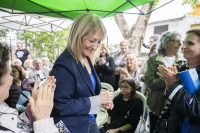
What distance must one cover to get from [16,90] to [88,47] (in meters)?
1.87

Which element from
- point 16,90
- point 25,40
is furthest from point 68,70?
point 25,40

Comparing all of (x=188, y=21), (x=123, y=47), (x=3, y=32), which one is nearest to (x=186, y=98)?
(x=123, y=47)

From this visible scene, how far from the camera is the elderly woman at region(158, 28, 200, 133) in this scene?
1.15m

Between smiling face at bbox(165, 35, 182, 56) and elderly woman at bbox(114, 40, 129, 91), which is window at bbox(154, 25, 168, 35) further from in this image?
smiling face at bbox(165, 35, 182, 56)

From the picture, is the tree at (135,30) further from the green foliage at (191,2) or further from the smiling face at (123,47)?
the smiling face at (123,47)

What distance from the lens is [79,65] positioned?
111 cm

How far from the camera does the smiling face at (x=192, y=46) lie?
4.38 ft

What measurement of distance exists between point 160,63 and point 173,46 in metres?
0.31

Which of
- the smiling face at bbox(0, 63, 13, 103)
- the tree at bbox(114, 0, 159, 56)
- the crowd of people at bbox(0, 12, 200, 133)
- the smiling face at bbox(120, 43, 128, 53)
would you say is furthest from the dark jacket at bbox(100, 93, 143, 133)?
the tree at bbox(114, 0, 159, 56)

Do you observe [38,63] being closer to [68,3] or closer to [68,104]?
[68,3]

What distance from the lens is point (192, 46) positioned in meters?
1.34

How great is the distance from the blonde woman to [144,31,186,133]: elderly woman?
44.2 inches

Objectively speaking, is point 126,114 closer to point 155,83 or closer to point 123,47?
point 155,83

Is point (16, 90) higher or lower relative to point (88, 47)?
lower
